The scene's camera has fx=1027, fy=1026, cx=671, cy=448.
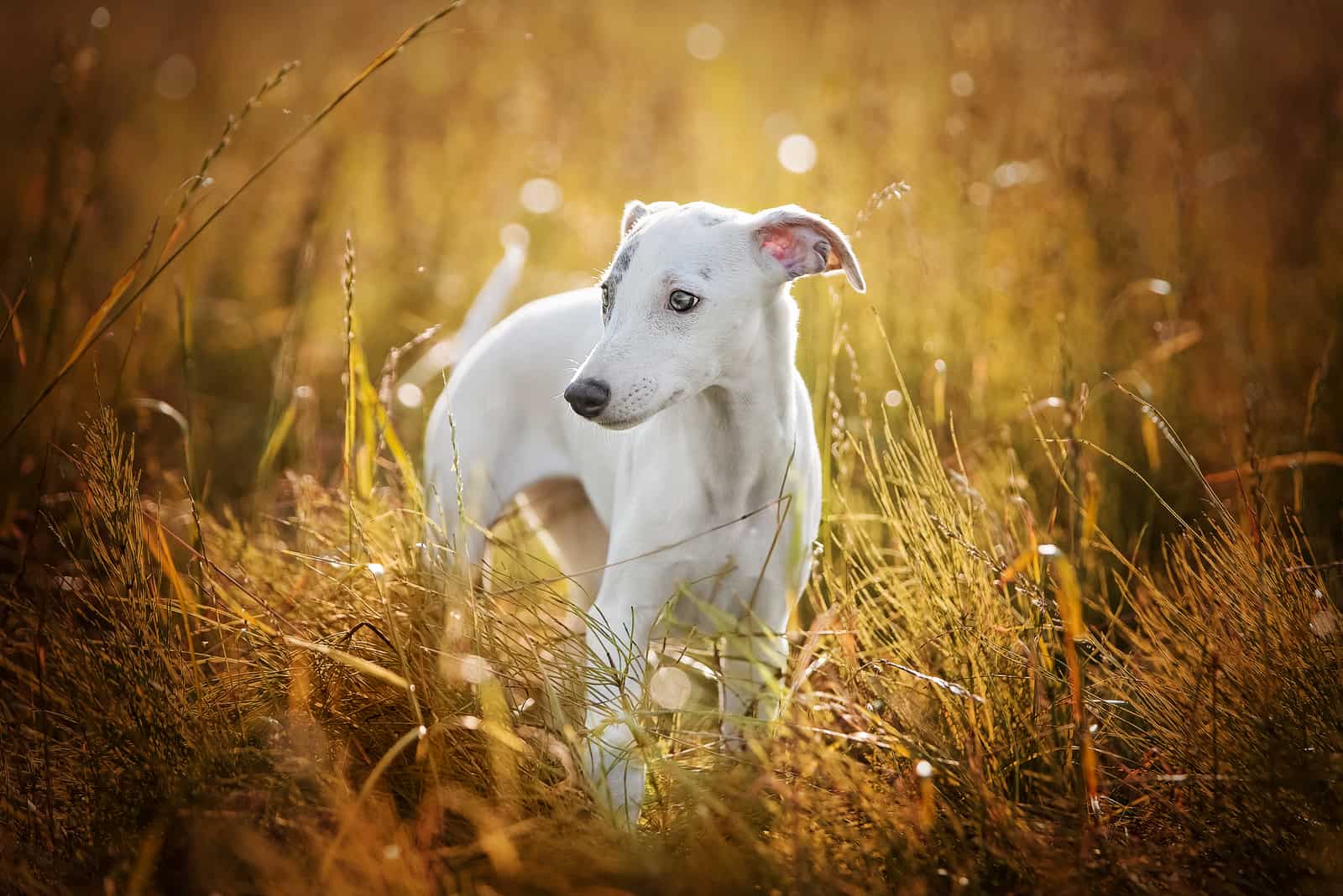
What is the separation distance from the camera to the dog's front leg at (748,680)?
2.25m

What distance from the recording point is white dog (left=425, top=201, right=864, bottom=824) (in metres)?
2.17

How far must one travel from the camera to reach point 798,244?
2.41m

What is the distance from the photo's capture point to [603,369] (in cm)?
216

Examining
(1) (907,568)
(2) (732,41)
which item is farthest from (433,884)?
(2) (732,41)

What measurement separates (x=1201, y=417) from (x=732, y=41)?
7.64 m

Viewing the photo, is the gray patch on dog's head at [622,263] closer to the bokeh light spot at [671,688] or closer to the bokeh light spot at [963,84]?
the bokeh light spot at [671,688]

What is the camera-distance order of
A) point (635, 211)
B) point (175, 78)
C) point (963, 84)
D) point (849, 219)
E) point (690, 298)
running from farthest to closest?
point (175, 78)
point (849, 219)
point (963, 84)
point (635, 211)
point (690, 298)

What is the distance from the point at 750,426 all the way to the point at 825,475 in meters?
0.78

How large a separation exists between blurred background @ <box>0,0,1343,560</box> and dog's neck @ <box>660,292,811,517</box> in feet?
0.60

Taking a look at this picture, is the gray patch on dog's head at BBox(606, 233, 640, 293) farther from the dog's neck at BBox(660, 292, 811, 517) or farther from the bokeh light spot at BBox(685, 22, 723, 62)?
the bokeh light spot at BBox(685, 22, 723, 62)

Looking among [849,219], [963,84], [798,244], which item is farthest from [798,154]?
[798,244]

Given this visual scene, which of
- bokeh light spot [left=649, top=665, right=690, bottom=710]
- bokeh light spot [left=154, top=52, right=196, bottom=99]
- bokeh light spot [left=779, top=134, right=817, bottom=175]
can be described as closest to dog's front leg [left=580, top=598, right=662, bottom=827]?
bokeh light spot [left=649, top=665, right=690, bottom=710]

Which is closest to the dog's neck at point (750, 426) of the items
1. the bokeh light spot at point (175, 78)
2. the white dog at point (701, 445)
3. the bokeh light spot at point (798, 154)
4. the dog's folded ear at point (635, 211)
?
the white dog at point (701, 445)

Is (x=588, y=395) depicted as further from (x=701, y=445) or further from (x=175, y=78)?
(x=175, y=78)
